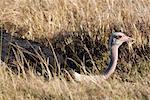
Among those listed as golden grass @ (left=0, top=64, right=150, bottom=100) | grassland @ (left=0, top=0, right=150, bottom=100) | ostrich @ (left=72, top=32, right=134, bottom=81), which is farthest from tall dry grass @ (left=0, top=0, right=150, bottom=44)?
golden grass @ (left=0, top=64, right=150, bottom=100)

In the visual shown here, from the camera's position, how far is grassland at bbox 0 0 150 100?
4.93 m

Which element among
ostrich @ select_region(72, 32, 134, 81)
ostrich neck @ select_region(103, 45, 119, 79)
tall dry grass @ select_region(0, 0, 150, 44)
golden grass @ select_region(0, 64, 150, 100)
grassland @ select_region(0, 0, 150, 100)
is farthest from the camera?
tall dry grass @ select_region(0, 0, 150, 44)

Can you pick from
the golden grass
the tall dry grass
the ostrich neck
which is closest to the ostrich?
the ostrich neck

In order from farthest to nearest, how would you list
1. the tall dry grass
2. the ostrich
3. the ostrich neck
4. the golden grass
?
the tall dry grass → the ostrich neck → the ostrich → the golden grass

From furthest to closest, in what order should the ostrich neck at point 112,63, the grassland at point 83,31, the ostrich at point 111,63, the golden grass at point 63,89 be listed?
1. the ostrich neck at point 112,63
2. the ostrich at point 111,63
3. the grassland at point 83,31
4. the golden grass at point 63,89

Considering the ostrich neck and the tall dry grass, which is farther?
the tall dry grass

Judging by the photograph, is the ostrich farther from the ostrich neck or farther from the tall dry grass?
the tall dry grass

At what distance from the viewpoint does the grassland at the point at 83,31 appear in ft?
16.2

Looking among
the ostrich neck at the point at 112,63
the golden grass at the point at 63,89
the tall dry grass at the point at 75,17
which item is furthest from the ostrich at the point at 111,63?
the tall dry grass at the point at 75,17

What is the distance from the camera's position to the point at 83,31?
7.48 metres

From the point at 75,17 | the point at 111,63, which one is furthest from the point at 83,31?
the point at 111,63

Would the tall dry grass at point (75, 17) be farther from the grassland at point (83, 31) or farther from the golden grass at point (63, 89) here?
the golden grass at point (63, 89)

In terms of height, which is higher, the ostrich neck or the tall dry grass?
the tall dry grass

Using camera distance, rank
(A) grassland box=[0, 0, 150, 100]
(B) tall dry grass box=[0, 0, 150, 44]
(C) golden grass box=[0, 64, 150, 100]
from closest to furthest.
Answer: (C) golden grass box=[0, 64, 150, 100], (A) grassland box=[0, 0, 150, 100], (B) tall dry grass box=[0, 0, 150, 44]
